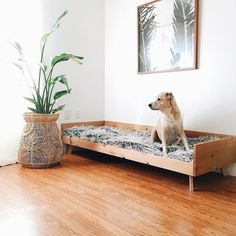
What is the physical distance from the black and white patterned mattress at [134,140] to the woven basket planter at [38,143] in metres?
0.42

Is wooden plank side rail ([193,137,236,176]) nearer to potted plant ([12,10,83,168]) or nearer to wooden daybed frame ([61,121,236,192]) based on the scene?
wooden daybed frame ([61,121,236,192])

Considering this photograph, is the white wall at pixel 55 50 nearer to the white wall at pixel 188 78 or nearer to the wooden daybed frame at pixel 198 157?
the white wall at pixel 188 78

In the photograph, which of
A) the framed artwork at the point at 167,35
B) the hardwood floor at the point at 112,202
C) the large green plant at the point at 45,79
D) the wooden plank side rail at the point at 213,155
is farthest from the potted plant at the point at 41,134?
the wooden plank side rail at the point at 213,155

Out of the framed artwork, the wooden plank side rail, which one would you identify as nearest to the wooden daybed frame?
the wooden plank side rail

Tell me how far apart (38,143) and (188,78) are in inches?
65.3

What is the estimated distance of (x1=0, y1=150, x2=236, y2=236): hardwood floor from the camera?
1463mm

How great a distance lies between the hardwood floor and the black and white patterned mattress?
0.89ft

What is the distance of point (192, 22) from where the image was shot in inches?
104

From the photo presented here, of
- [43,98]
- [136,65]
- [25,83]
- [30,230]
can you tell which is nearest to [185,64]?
[136,65]

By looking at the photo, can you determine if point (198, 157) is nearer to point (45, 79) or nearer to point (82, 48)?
point (45, 79)

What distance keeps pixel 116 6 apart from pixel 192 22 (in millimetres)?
1291

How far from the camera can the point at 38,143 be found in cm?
264

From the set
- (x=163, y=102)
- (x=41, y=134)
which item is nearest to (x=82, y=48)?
(x=41, y=134)

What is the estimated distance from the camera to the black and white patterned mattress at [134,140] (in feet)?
7.10
